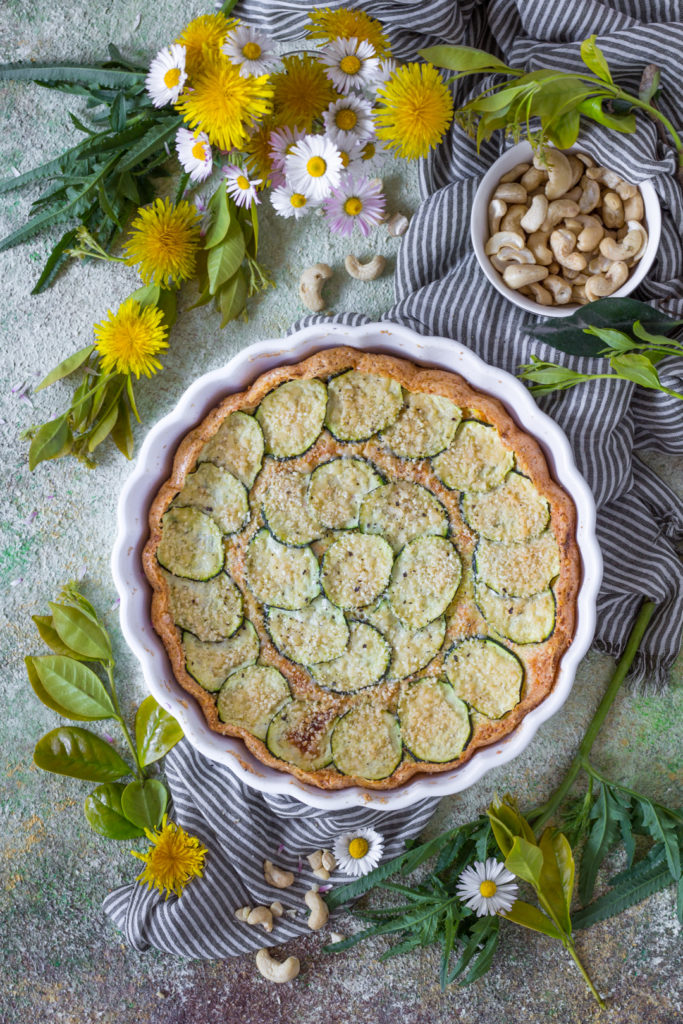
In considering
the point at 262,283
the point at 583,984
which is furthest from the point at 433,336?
the point at 583,984

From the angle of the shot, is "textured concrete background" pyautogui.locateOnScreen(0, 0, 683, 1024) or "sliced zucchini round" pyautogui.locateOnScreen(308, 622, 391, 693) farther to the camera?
"textured concrete background" pyautogui.locateOnScreen(0, 0, 683, 1024)

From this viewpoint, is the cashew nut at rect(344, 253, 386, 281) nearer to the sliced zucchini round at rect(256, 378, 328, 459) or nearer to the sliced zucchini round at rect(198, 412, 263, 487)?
the sliced zucchini round at rect(256, 378, 328, 459)

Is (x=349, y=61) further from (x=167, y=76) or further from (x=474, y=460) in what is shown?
(x=474, y=460)

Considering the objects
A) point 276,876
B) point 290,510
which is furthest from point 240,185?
point 276,876

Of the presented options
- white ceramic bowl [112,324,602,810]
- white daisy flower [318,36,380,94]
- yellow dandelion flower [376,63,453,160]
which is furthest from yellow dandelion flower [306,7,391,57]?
white ceramic bowl [112,324,602,810]

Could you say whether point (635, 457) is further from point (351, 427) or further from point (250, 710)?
point (250, 710)

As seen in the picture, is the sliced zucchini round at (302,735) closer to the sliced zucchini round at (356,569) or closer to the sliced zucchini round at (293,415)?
the sliced zucchini round at (356,569)
